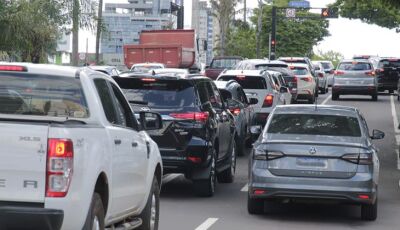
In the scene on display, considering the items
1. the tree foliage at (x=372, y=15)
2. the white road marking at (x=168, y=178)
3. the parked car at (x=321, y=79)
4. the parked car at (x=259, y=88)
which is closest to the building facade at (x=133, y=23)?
the tree foliage at (x=372, y=15)

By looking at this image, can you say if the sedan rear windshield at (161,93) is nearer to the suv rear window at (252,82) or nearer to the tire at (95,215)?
the tire at (95,215)

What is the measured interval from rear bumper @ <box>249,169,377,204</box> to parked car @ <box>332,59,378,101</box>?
26508 millimetres

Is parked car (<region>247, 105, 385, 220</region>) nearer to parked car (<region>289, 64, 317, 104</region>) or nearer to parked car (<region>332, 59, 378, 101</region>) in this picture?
parked car (<region>289, 64, 317, 104</region>)

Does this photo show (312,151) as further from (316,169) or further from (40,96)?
(40,96)

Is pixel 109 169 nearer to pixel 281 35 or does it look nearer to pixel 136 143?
pixel 136 143

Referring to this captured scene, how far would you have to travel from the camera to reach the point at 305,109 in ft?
41.3

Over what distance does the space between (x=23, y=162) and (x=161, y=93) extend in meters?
6.48

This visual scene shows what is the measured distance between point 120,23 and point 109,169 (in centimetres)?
11154

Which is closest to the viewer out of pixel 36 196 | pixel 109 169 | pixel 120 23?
pixel 36 196

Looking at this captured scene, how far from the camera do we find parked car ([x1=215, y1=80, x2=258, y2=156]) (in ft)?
61.6

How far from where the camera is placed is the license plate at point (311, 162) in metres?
11.3

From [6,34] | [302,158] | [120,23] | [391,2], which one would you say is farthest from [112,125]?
[120,23]

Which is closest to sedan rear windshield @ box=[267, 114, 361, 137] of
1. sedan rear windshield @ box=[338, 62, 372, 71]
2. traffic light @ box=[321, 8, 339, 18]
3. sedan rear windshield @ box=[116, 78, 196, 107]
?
sedan rear windshield @ box=[116, 78, 196, 107]

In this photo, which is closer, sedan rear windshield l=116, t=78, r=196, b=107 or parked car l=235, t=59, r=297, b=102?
sedan rear windshield l=116, t=78, r=196, b=107
